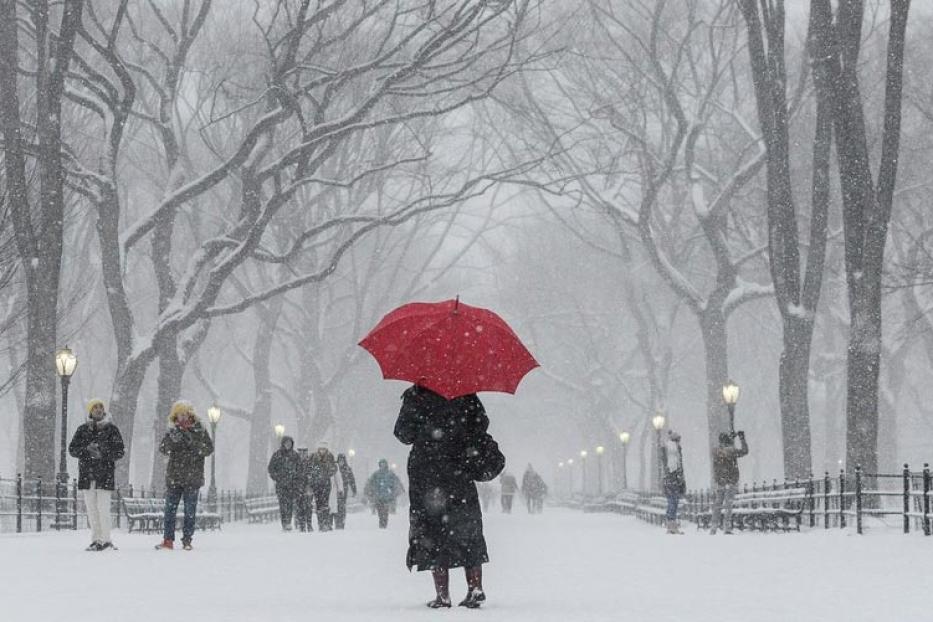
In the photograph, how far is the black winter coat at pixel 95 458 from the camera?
17.0 meters

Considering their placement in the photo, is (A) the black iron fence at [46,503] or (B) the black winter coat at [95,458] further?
(A) the black iron fence at [46,503]

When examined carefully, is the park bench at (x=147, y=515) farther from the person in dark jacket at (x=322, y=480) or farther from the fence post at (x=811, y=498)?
the fence post at (x=811, y=498)

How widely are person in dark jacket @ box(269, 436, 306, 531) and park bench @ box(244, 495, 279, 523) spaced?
28.4 feet

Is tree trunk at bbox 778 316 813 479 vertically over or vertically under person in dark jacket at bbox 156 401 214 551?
over

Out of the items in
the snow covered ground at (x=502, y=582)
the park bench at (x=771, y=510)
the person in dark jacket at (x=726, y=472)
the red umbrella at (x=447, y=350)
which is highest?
the red umbrella at (x=447, y=350)

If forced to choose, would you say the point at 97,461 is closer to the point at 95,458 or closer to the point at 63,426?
the point at 95,458

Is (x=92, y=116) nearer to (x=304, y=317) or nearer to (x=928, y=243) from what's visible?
(x=304, y=317)

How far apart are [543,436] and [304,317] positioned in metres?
48.6

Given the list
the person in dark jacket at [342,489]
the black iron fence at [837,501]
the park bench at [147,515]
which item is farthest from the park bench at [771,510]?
the park bench at [147,515]

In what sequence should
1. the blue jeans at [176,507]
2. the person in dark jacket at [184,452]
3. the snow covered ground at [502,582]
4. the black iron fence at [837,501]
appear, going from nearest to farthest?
1. the snow covered ground at [502,582]
2. the person in dark jacket at [184,452]
3. the blue jeans at [176,507]
4. the black iron fence at [837,501]

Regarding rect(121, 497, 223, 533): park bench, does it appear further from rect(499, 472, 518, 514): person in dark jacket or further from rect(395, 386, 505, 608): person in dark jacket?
rect(499, 472, 518, 514): person in dark jacket

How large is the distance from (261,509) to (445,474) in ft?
91.1

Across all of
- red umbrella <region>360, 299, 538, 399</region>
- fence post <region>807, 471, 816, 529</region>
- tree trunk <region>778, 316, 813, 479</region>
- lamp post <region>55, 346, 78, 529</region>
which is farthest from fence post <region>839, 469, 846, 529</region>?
red umbrella <region>360, 299, 538, 399</region>

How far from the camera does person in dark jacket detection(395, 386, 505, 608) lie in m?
10.2
